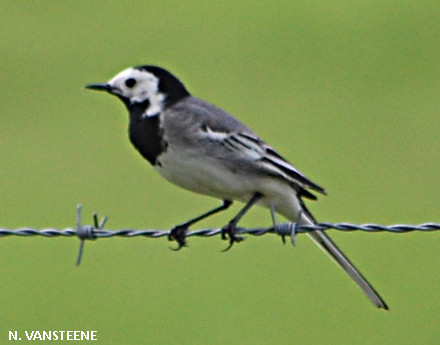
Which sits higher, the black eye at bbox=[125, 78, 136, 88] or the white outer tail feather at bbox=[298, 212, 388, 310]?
the black eye at bbox=[125, 78, 136, 88]

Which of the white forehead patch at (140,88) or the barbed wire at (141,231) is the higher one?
the white forehead patch at (140,88)

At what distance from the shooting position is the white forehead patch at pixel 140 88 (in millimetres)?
7672

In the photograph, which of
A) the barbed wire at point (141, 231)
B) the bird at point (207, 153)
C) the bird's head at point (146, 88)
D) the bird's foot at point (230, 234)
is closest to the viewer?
the barbed wire at point (141, 231)

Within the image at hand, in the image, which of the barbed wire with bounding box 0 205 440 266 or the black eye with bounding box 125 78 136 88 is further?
the black eye with bounding box 125 78 136 88

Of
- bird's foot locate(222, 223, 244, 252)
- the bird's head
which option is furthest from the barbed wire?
the bird's head

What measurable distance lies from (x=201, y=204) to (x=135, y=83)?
5.78m

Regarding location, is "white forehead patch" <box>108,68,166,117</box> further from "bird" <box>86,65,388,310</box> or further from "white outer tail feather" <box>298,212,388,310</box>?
"white outer tail feather" <box>298,212,388,310</box>

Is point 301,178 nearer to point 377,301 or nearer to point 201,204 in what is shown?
point 377,301

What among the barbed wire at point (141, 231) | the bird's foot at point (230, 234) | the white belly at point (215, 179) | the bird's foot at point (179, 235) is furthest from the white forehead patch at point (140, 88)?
the barbed wire at point (141, 231)

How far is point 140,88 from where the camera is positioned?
25.3ft

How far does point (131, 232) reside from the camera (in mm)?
6535

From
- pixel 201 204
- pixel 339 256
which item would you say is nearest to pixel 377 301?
pixel 339 256

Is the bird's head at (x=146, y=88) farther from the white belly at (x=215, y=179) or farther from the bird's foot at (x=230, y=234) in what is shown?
the bird's foot at (x=230, y=234)

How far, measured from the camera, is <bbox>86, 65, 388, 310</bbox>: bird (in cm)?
733
